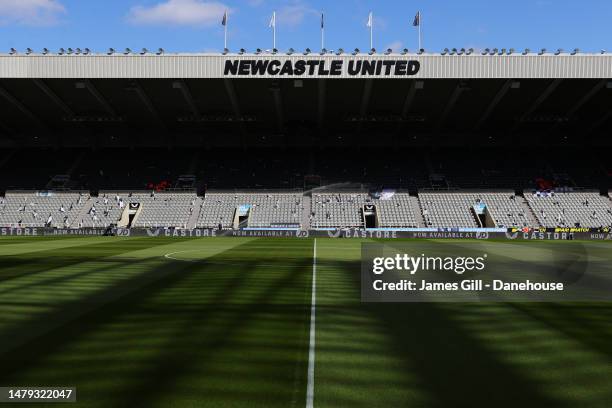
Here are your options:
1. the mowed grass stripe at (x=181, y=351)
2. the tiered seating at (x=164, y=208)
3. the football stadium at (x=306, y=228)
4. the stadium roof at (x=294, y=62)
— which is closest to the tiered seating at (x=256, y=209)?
the football stadium at (x=306, y=228)

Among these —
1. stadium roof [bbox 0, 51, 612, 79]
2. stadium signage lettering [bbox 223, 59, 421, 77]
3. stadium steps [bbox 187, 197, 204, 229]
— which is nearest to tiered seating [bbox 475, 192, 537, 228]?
stadium roof [bbox 0, 51, 612, 79]

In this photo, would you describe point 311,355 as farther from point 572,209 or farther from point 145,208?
point 572,209

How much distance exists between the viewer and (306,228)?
53.5 metres

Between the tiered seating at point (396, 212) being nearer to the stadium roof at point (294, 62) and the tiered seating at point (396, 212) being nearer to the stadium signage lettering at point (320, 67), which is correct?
the stadium roof at point (294, 62)

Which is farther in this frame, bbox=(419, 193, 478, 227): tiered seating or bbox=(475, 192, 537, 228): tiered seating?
bbox=(419, 193, 478, 227): tiered seating

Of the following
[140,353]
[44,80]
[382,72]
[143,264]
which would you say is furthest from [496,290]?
[44,80]

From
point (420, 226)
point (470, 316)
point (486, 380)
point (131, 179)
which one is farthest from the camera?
point (131, 179)

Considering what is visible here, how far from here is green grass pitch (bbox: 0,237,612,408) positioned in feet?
21.1

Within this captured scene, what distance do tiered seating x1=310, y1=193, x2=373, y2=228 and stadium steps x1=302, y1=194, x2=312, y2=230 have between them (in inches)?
20.4

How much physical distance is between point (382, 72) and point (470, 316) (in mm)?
43402

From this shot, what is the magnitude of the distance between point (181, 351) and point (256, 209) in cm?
4913

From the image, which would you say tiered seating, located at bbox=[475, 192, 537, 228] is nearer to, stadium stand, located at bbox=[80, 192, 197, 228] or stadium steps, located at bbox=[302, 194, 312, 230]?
stadium steps, located at bbox=[302, 194, 312, 230]

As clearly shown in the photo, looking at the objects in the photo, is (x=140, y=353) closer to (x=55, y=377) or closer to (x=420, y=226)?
(x=55, y=377)

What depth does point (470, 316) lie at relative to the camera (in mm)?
11078
